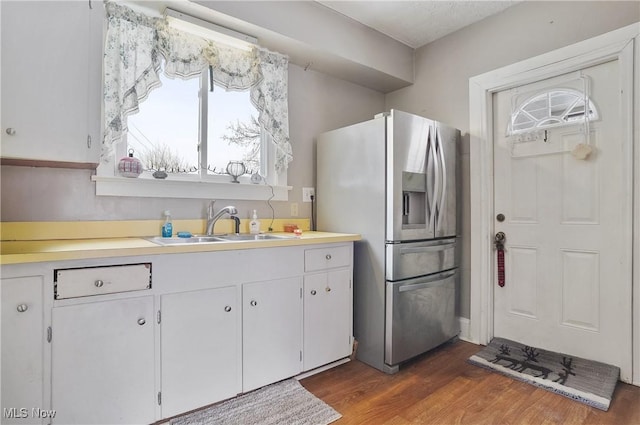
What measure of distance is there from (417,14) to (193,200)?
2280mm

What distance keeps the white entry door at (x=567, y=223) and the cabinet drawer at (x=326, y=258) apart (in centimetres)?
130

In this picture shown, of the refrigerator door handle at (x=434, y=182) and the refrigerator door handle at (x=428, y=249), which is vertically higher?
the refrigerator door handle at (x=434, y=182)

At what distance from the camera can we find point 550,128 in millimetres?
2391

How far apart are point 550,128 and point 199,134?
256cm

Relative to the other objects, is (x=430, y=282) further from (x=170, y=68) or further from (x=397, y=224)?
(x=170, y=68)

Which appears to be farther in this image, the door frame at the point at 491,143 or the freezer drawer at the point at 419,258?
the freezer drawer at the point at 419,258

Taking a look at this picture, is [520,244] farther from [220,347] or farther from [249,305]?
[220,347]

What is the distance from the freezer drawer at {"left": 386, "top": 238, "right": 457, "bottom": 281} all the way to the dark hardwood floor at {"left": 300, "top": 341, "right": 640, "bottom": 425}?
66 cm

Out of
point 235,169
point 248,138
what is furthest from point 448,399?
point 248,138

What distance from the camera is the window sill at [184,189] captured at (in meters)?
1.94

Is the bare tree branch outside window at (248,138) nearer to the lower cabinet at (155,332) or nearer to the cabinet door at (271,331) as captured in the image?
the lower cabinet at (155,332)

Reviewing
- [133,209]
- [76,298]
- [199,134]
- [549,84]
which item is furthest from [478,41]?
[76,298]

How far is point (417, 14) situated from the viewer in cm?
264

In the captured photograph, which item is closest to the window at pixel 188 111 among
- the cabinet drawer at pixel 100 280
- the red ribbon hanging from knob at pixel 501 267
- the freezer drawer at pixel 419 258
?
the cabinet drawer at pixel 100 280
